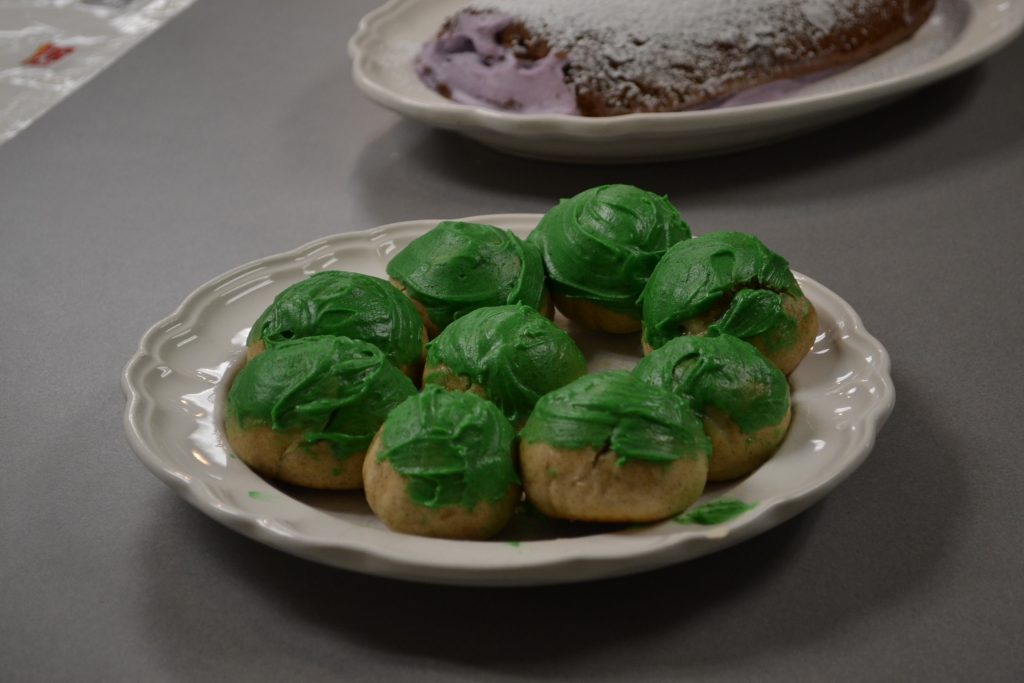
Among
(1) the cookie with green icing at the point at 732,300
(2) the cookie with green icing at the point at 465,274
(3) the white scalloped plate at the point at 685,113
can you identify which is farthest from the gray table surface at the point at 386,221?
(2) the cookie with green icing at the point at 465,274

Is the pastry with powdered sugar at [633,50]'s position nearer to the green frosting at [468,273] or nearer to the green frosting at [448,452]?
the green frosting at [468,273]

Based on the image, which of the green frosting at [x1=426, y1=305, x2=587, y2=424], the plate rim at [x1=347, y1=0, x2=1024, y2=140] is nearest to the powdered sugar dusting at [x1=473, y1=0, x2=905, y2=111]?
the plate rim at [x1=347, y1=0, x2=1024, y2=140]

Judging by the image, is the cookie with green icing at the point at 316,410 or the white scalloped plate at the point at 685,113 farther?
the white scalloped plate at the point at 685,113

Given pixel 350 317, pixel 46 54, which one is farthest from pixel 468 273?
pixel 46 54

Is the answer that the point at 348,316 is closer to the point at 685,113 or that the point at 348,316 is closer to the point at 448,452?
the point at 448,452

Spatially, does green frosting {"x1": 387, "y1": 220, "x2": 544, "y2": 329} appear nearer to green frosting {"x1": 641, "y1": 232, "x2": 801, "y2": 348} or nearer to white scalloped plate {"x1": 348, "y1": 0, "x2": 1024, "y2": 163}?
green frosting {"x1": 641, "y1": 232, "x2": 801, "y2": 348}

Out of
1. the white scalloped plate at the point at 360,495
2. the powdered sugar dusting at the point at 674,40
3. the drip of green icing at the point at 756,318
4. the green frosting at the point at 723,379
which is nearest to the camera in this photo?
the white scalloped plate at the point at 360,495
